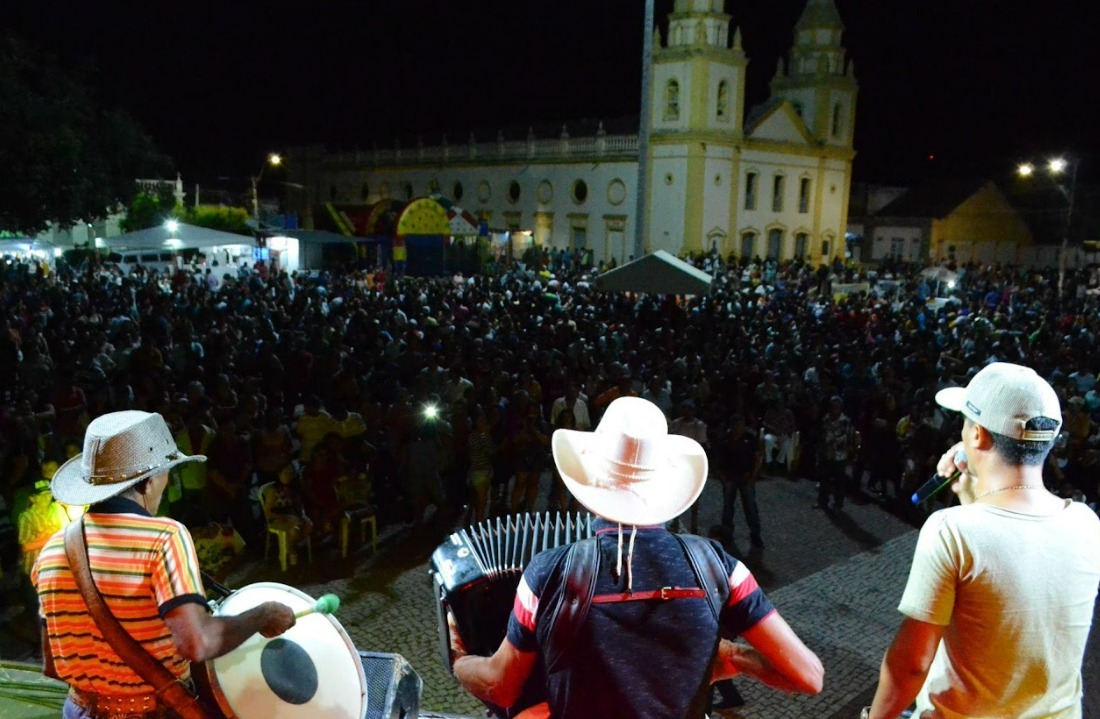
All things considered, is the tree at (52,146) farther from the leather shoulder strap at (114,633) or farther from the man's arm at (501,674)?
the man's arm at (501,674)

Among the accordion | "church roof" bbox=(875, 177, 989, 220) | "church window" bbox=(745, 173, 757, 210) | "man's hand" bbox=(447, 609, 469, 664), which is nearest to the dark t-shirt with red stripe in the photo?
the accordion

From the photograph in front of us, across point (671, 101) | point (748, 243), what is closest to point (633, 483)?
point (671, 101)

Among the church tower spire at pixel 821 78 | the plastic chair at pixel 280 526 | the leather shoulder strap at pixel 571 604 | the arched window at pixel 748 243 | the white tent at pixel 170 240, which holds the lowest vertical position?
the plastic chair at pixel 280 526

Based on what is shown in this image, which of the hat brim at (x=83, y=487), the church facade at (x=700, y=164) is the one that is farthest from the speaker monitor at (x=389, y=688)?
the church facade at (x=700, y=164)

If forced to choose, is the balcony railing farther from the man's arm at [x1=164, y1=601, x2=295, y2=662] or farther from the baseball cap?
the man's arm at [x1=164, y1=601, x2=295, y2=662]

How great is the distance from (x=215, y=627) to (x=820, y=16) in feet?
143

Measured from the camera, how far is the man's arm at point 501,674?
205 cm

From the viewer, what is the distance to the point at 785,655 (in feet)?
6.65

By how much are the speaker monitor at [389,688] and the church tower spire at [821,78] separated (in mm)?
42222

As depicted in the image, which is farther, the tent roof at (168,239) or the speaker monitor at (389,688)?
the tent roof at (168,239)

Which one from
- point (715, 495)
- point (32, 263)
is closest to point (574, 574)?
point (715, 495)

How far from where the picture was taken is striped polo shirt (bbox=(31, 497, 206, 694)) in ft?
7.43

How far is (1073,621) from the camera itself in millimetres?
2148

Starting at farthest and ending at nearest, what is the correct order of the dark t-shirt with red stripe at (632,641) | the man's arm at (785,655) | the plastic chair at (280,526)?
the plastic chair at (280,526)
the man's arm at (785,655)
the dark t-shirt with red stripe at (632,641)
